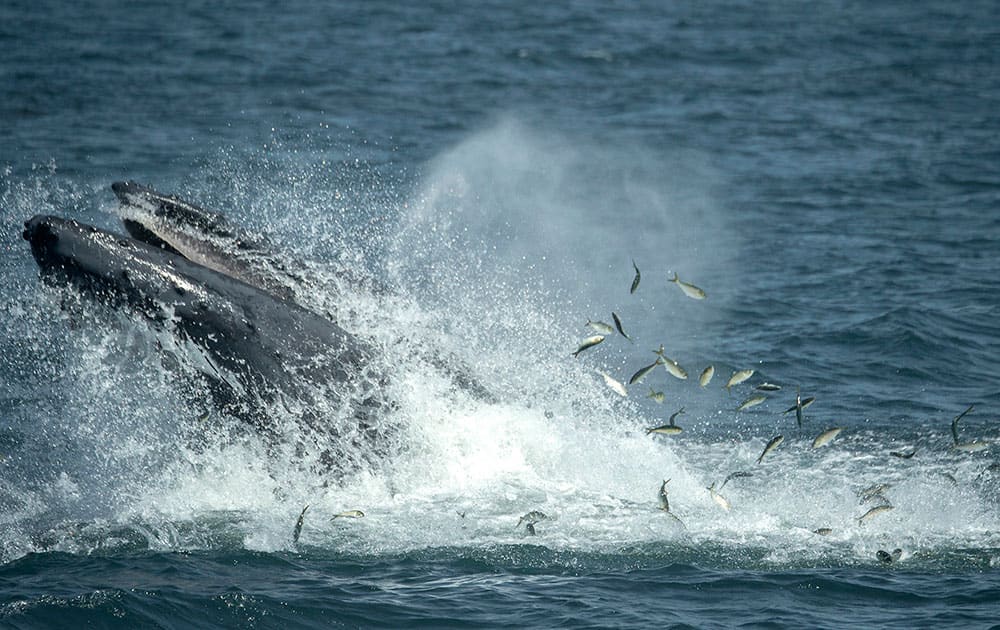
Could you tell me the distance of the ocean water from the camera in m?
11.1

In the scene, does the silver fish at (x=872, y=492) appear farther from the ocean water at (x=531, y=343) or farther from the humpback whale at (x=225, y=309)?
the humpback whale at (x=225, y=309)

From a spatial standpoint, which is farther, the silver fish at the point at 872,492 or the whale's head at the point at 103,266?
the silver fish at the point at 872,492

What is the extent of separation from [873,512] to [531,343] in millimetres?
6190

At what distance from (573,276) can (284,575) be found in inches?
410

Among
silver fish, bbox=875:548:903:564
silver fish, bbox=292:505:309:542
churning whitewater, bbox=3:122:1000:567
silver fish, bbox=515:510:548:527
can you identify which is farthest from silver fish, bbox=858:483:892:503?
silver fish, bbox=292:505:309:542

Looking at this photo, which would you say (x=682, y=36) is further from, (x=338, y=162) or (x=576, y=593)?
(x=576, y=593)

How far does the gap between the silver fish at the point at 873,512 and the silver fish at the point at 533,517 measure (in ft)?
9.10

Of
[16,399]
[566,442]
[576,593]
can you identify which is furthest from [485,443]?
[16,399]

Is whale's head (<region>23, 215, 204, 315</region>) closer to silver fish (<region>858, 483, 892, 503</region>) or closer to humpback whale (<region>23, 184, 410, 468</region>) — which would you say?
humpback whale (<region>23, 184, 410, 468</region>)

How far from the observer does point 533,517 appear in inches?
470

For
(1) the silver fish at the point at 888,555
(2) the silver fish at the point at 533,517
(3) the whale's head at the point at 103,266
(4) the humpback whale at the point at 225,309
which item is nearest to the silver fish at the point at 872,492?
(1) the silver fish at the point at 888,555

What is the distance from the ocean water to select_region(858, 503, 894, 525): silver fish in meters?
0.07

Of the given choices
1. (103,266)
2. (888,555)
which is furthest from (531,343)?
(103,266)

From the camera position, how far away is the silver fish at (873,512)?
463 inches
